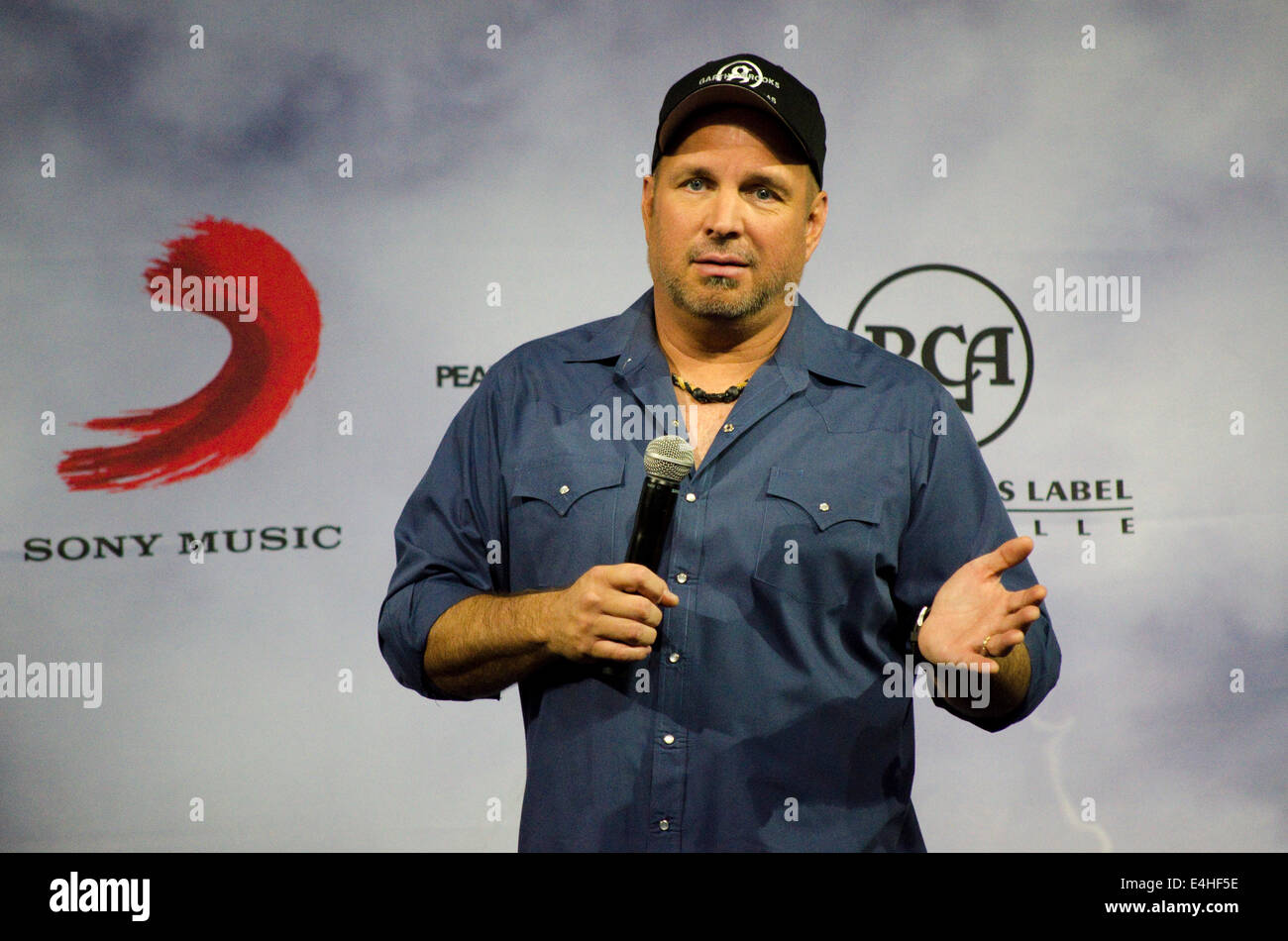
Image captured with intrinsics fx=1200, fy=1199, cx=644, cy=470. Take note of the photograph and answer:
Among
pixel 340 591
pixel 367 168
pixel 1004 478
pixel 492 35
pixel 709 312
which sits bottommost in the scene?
pixel 340 591

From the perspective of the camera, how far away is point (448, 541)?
1798 millimetres

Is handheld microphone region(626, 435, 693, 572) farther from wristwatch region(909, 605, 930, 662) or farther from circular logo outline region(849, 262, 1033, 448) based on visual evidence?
circular logo outline region(849, 262, 1033, 448)

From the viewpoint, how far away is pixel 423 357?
290 centimetres

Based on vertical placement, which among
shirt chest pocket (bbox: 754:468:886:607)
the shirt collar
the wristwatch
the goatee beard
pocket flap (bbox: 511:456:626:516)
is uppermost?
the goatee beard

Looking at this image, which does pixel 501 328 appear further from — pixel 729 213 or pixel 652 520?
pixel 652 520

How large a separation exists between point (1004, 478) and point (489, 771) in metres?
1.43

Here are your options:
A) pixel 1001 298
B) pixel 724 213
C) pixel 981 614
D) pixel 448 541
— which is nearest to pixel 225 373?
pixel 448 541

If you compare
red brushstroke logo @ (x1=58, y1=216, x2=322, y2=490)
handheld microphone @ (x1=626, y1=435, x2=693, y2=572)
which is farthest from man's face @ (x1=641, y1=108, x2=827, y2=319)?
red brushstroke logo @ (x1=58, y1=216, x2=322, y2=490)

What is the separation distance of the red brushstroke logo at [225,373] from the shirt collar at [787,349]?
3.97 ft

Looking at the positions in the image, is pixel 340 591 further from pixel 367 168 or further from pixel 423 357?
pixel 367 168

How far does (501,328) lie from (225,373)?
0.68 m

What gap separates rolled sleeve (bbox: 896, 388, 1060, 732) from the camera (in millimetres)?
1727

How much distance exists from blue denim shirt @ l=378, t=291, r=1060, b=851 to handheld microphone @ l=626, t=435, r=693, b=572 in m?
0.19
